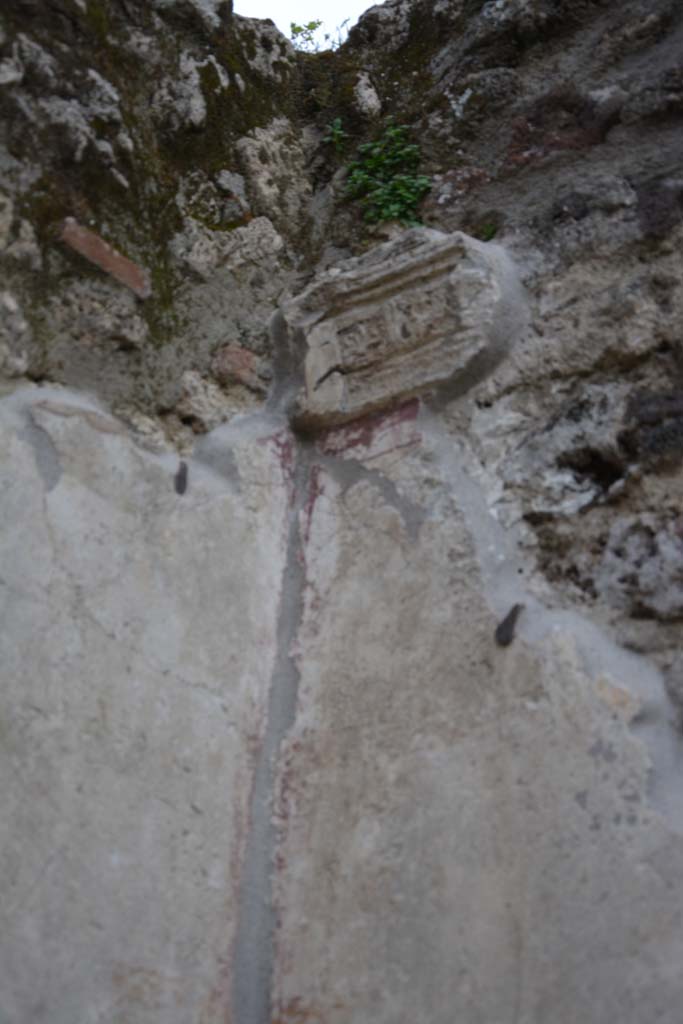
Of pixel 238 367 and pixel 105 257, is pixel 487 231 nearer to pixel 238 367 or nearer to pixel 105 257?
pixel 238 367

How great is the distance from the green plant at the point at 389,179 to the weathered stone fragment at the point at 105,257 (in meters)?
0.53

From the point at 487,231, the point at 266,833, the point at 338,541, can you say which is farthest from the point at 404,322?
the point at 266,833

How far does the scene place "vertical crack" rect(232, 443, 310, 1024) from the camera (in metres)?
1.79

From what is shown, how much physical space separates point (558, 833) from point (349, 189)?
1505mm

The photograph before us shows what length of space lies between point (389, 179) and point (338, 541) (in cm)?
89

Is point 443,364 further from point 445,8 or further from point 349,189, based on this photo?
point 445,8

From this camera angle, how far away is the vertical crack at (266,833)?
1.79m

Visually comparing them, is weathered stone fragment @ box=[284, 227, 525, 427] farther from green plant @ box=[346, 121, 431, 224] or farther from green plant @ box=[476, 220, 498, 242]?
green plant @ box=[346, 121, 431, 224]

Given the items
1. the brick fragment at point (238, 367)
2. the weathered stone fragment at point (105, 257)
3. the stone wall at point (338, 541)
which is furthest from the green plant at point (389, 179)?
the weathered stone fragment at point (105, 257)

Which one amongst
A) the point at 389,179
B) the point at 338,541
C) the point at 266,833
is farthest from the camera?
the point at 389,179

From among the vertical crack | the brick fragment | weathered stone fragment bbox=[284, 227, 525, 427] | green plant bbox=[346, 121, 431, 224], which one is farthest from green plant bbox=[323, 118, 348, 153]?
the vertical crack

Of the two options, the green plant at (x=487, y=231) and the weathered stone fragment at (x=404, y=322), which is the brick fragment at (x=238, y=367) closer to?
the weathered stone fragment at (x=404, y=322)

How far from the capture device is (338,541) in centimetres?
215

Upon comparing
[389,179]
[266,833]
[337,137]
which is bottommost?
[266,833]
